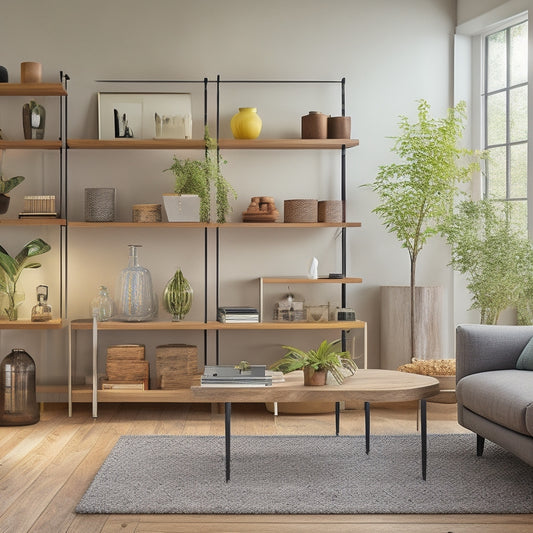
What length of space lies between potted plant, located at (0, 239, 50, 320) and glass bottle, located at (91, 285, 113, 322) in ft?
1.50

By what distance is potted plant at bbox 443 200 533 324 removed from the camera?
518 centimetres

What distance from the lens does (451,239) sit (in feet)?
17.8

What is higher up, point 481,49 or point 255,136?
point 481,49

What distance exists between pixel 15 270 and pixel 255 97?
2.06 metres

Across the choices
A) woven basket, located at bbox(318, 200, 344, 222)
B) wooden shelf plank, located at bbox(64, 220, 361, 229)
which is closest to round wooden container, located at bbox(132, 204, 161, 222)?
wooden shelf plank, located at bbox(64, 220, 361, 229)

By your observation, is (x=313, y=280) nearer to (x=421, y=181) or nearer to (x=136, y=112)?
(x=421, y=181)

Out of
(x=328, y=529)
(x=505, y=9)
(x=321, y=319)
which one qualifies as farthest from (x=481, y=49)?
(x=328, y=529)

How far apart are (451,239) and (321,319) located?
1.03 metres

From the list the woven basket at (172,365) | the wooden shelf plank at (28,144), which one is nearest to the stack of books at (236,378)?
the woven basket at (172,365)

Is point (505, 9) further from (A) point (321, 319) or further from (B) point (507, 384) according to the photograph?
(B) point (507, 384)

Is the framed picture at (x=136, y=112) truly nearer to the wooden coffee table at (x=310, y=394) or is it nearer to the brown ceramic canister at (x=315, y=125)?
the brown ceramic canister at (x=315, y=125)

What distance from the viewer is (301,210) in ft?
18.2

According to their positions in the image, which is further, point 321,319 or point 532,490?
point 321,319

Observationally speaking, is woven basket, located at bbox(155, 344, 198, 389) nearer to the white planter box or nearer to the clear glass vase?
the clear glass vase
